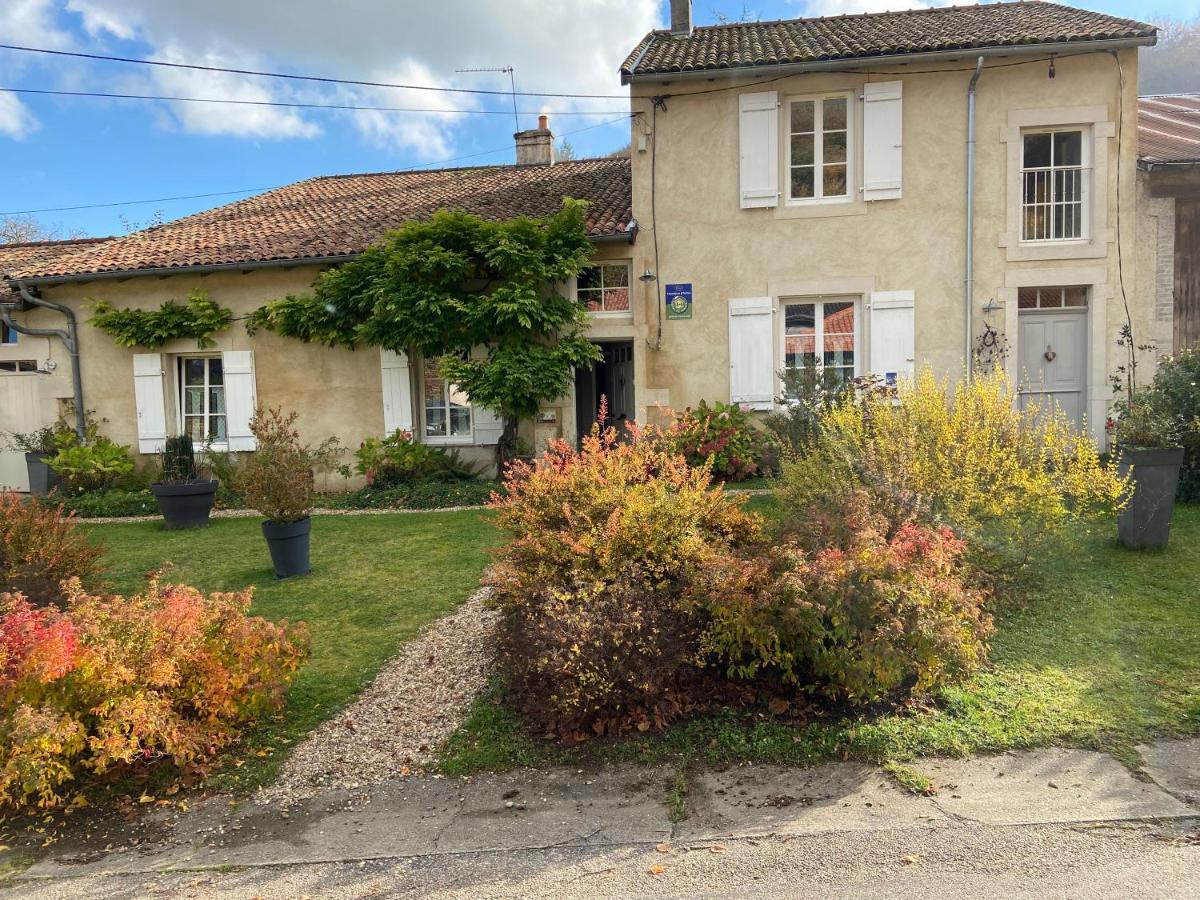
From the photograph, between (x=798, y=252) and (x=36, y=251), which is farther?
(x=36, y=251)

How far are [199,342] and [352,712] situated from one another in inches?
374

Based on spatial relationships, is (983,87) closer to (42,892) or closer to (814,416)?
(814,416)

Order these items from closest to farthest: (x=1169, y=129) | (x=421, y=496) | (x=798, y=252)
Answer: (x=421, y=496) < (x=798, y=252) < (x=1169, y=129)

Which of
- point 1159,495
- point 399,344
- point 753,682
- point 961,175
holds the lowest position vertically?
point 753,682

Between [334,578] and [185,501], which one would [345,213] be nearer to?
[185,501]

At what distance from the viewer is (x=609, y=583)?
13.5 ft

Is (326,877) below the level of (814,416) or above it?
below

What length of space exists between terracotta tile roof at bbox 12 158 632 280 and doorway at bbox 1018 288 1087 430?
571cm

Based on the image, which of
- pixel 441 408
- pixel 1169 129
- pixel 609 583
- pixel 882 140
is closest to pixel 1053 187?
pixel 882 140

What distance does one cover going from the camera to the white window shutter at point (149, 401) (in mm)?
11992

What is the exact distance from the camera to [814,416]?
851 cm

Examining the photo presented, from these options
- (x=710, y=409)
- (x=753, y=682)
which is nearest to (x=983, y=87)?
(x=710, y=409)

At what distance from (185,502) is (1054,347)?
11323 mm

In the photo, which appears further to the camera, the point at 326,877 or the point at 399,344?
the point at 399,344
